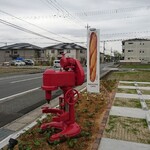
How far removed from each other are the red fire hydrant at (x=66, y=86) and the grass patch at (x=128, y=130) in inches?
34.8

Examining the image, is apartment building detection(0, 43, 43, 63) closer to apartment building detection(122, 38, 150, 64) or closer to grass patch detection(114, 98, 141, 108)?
apartment building detection(122, 38, 150, 64)

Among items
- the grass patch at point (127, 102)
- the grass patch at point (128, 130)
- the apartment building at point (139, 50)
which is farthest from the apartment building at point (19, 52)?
the grass patch at point (128, 130)

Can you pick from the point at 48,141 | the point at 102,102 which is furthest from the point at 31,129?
the point at 102,102

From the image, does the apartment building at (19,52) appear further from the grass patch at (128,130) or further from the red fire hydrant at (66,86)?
the red fire hydrant at (66,86)

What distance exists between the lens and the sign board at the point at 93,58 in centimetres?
863

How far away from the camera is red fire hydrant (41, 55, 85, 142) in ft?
15.0

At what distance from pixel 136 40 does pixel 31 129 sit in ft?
284

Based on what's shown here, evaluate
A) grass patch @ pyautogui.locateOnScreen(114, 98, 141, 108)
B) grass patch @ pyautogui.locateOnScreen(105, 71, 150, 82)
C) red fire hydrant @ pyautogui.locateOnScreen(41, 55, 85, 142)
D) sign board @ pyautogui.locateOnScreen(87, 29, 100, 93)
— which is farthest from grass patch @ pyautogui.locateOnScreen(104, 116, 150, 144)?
grass patch @ pyautogui.locateOnScreen(105, 71, 150, 82)

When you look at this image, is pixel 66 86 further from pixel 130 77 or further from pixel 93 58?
pixel 130 77

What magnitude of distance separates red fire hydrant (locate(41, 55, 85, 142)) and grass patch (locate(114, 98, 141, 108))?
3.61m

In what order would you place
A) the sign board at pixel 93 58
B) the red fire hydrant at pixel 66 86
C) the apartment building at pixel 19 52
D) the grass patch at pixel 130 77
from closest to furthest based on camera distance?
the red fire hydrant at pixel 66 86 < the sign board at pixel 93 58 < the grass patch at pixel 130 77 < the apartment building at pixel 19 52

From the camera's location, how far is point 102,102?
26.8ft

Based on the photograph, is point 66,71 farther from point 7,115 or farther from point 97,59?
point 97,59

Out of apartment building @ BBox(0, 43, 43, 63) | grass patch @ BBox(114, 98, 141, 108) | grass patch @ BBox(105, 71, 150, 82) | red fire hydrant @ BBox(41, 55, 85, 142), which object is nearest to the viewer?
red fire hydrant @ BBox(41, 55, 85, 142)
